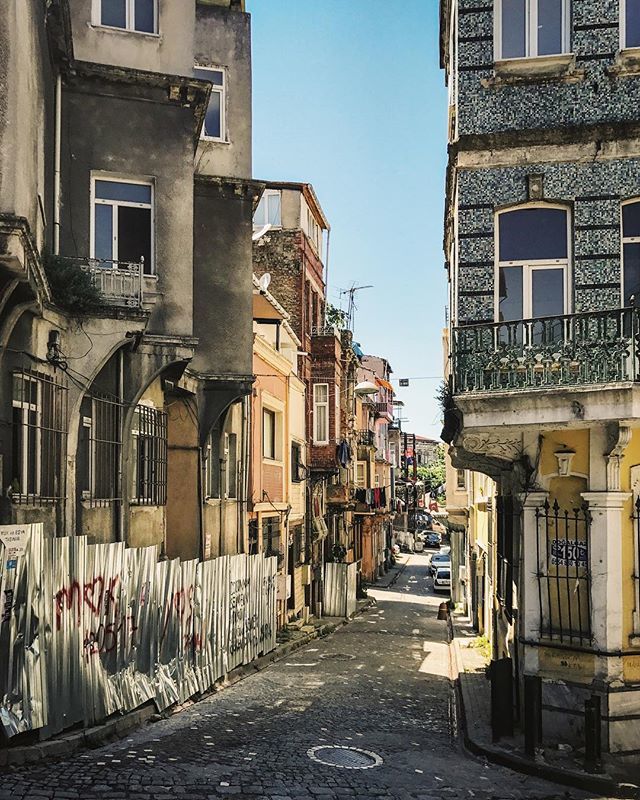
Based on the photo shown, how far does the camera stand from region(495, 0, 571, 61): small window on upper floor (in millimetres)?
13797

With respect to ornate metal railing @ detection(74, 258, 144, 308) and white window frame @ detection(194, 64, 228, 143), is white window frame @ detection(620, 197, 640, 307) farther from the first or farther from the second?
white window frame @ detection(194, 64, 228, 143)

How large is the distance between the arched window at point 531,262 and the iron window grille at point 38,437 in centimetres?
625

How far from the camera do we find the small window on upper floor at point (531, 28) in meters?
13.8

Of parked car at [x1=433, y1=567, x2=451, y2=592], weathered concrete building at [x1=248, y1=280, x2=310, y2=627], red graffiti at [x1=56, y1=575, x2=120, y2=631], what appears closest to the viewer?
red graffiti at [x1=56, y1=575, x2=120, y2=631]

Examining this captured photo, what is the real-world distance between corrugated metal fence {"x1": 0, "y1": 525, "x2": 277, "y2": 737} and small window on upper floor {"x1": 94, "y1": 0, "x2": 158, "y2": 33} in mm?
8121

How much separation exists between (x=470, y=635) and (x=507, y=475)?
12865 millimetres

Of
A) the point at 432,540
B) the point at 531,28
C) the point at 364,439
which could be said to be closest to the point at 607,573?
the point at 531,28

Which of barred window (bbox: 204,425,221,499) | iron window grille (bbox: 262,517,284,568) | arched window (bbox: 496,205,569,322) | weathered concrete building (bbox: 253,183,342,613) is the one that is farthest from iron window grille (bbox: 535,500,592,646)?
weathered concrete building (bbox: 253,183,342,613)

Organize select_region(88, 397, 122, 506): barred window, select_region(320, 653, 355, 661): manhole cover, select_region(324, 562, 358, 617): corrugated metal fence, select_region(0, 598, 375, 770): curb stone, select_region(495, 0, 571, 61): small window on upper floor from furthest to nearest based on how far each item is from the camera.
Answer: select_region(324, 562, 358, 617): corrugated metal fence → select_region(320, 653, 355, 661): manhole cover → select_region(88, 397, 122, 506): barred window → select_region(495, 0, 571, 61): small window on upper floor → select_region(0, 598, 375, 770): curb stone

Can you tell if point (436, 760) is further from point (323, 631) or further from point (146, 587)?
point (323, 631)

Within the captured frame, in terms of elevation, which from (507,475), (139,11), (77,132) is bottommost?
(507,475)

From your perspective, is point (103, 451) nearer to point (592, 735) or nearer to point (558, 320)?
point (558, 320)

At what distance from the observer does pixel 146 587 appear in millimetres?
13891

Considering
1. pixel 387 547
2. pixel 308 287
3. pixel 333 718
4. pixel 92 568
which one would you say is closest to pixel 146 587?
pixel 92 568
